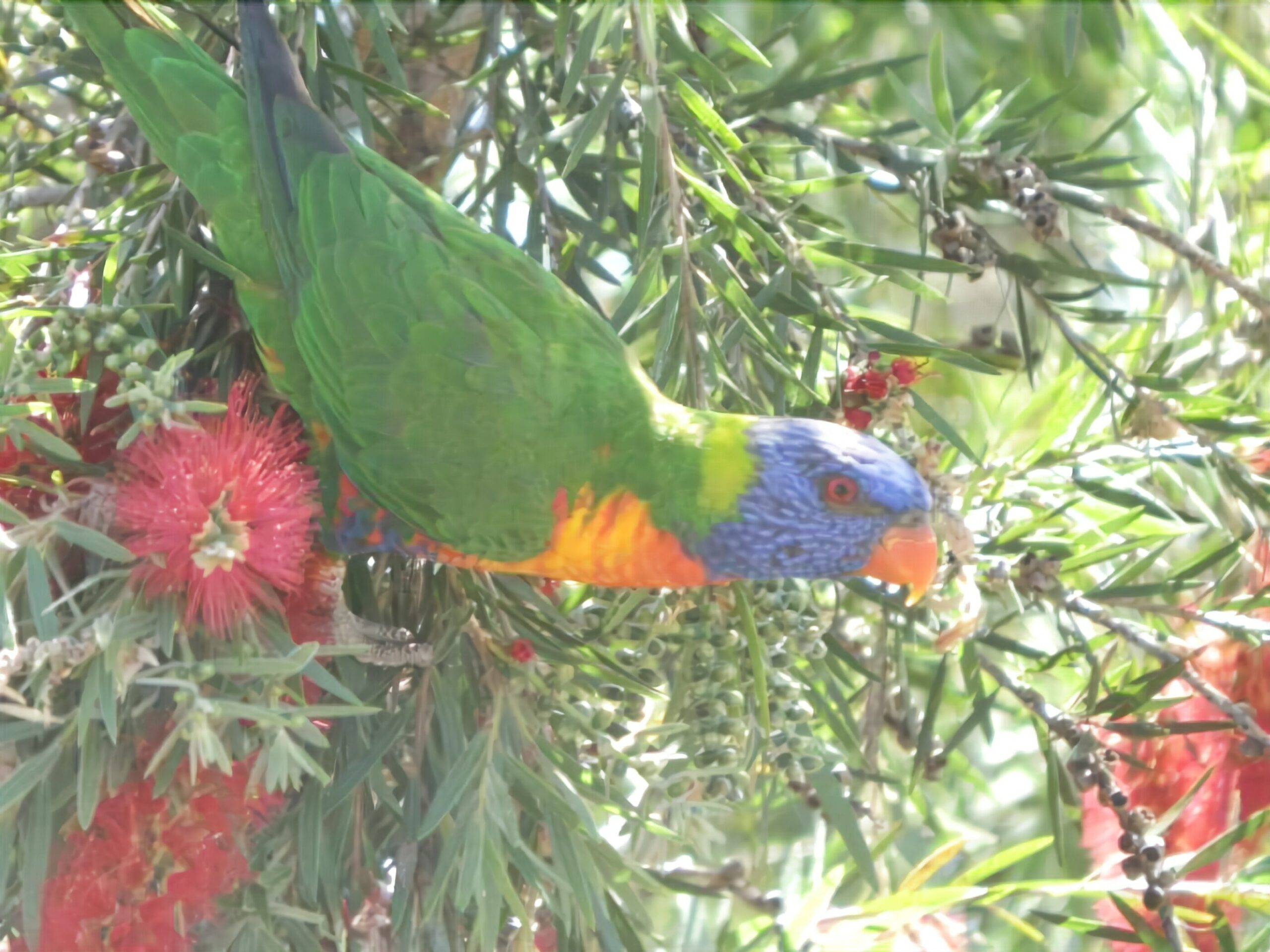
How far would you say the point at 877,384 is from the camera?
1077 mm

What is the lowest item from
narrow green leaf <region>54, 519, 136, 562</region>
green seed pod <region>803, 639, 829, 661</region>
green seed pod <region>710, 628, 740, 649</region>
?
narrow green leaf <region>54, 519, 136, 562</region>

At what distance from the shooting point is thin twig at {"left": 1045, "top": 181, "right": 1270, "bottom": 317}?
1179mm

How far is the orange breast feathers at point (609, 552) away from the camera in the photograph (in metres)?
1.11

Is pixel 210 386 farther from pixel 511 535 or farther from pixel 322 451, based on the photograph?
pixel 511 535

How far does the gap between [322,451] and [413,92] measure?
47 centimetres

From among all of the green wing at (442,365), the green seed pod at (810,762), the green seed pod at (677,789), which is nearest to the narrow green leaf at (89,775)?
the green wing at (442,365)

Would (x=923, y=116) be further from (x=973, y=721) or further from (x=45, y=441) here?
(x=45, y=441)

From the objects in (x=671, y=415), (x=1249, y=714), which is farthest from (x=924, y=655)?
(x=671, y=415)

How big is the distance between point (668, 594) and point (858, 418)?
0.85ft

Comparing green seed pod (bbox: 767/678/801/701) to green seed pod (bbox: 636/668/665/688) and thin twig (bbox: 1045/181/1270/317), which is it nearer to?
green seed pod (bbox: 636/668/665/688)

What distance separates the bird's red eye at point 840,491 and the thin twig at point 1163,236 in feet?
1.25

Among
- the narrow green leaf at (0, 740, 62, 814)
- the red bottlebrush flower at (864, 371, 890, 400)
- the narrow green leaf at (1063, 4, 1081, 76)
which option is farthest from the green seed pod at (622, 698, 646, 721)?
the narrow green leaf at (1063, 4, 1081, 76)

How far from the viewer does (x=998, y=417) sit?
5.02 feet

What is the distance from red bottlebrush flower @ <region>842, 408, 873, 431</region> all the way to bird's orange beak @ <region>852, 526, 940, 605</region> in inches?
4.9
